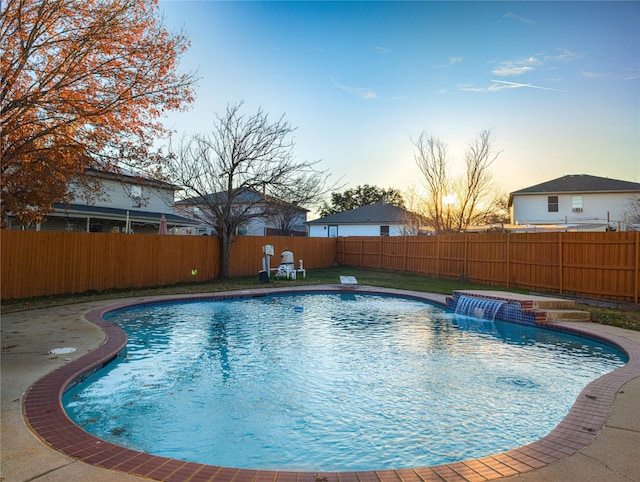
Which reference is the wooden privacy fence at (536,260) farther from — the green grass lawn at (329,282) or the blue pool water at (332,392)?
the blue pool water at (332,392)

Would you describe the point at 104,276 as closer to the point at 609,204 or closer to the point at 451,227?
the point at 451,227

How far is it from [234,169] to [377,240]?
31.4 feet

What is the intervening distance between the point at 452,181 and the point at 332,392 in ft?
57.9

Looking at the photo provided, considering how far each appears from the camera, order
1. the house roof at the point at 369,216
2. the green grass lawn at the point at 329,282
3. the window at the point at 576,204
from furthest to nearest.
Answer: the house roof at the point at 369,216, the window at the point at 576,204, the green grass lawn at the point at 329,282

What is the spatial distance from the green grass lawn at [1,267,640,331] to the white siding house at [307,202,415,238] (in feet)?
41.3

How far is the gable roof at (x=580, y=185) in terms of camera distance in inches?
1017

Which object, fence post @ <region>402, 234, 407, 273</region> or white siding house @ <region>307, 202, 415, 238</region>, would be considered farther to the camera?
white siding house @ <region>307, 202, 415, 238</region>

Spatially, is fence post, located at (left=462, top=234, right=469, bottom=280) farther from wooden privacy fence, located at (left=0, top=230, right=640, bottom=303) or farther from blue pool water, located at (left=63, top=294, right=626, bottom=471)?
blue pool water, located at (left=63, top=294, right=626, bottom=471)

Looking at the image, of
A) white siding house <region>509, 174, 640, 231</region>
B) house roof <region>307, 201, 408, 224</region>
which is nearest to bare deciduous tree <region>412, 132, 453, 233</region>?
white siding house <region>509, 174, 640, 231</region>

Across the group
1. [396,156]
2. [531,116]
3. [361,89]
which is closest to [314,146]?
[361,89]

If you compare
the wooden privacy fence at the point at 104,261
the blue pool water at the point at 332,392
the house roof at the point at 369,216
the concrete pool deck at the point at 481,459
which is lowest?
the blue pool water at the point at 332,392

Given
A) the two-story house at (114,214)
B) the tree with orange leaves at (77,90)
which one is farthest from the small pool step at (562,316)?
the two-story house at (114,214)

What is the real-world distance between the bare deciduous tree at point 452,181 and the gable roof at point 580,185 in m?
9.41

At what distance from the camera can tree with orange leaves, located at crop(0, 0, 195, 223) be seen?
23.2 feet
